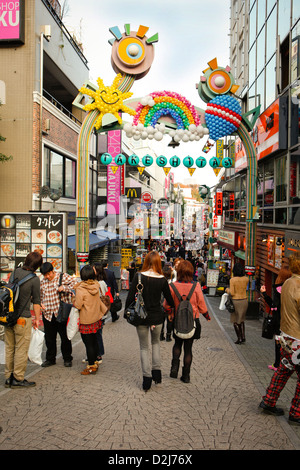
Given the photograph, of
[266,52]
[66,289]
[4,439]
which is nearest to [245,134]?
[266,52]

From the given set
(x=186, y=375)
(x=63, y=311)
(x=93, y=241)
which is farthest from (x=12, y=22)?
(x=186, y=375)

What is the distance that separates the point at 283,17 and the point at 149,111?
5135 mm

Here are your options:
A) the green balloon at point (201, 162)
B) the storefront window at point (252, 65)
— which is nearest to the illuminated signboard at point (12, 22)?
the green balloon at point (201, 162)

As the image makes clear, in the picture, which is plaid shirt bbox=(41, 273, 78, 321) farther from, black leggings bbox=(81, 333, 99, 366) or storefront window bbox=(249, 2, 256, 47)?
storefront window bbox=(249, 2, 256, 47)

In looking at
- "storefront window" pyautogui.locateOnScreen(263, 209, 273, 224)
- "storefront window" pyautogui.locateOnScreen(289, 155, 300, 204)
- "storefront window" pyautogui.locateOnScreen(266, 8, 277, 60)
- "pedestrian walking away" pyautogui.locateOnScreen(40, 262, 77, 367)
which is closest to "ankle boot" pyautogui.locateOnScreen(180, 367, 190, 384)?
"pedestrian walking away" pyautogui.locateOnScreen(40, 262, 77, 367)

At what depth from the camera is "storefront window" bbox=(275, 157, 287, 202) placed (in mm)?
12420

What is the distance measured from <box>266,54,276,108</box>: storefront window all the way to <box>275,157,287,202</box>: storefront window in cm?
245

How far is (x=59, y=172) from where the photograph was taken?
16.4m

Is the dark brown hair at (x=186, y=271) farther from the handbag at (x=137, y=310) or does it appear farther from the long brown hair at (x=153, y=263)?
the handbag at (x=137, y=310)

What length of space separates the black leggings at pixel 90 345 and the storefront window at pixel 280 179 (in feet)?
28.4

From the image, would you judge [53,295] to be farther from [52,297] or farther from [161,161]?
[161,161]

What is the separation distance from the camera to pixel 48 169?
1491cm

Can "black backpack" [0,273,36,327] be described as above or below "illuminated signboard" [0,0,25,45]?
below

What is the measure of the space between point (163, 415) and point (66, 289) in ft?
7.91
